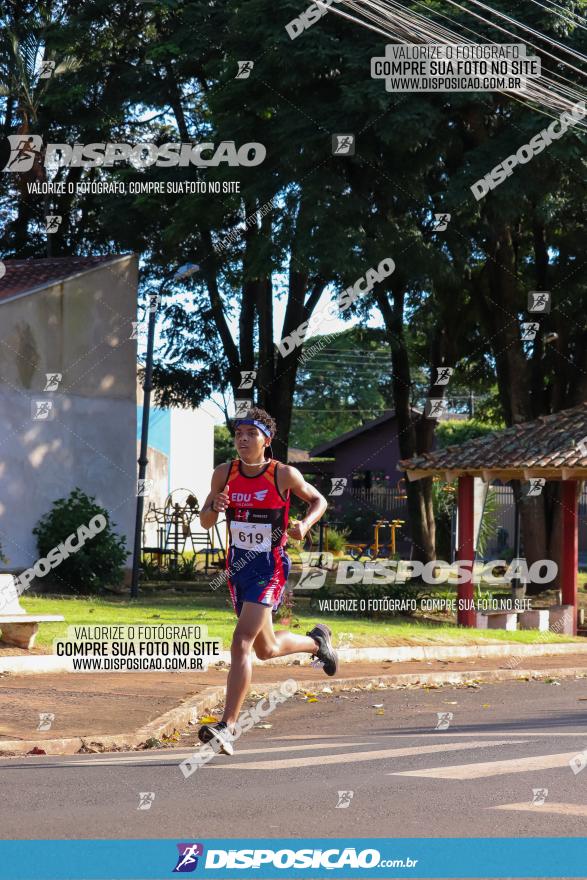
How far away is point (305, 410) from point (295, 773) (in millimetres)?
75082

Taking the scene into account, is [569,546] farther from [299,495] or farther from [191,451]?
[191,451]

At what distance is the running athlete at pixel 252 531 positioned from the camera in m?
8.48

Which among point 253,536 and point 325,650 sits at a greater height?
point 253,536

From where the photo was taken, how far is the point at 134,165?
95.9 feet

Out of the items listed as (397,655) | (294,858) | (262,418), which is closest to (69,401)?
(397,655)

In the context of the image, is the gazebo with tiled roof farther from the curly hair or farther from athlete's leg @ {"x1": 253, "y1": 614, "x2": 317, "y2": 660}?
the curly hair

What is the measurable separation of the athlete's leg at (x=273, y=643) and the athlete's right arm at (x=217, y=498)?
0.77 m

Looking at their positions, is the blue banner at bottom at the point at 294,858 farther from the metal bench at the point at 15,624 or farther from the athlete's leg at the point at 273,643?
the metal bench at the point at 15,624

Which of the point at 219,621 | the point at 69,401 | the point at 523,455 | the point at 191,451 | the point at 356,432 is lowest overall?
the point at 219,621

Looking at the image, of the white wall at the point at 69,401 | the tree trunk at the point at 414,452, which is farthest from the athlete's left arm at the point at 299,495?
the tree trunk at the point at 414,452

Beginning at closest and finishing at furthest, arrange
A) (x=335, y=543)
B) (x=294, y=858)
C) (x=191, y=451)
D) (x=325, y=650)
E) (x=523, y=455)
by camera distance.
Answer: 1. (x=294, y=858)
2. (x=325, y=650)
3. (x=523, y=455)
4. (x=335, y=543)
5. (x=191, y=451)

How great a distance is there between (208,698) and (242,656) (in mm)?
3338

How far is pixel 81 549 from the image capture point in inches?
980

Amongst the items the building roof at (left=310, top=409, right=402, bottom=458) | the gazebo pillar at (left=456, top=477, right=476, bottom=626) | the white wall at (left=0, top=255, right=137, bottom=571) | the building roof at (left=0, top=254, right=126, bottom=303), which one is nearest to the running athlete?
the gazebo pillar at (left=456, top=477, right=476, bottom=626)
